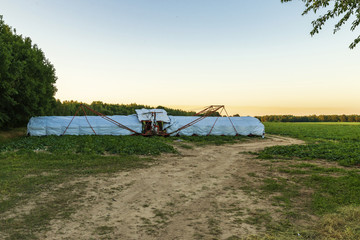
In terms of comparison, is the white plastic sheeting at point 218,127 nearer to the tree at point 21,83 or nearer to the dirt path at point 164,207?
the tree at point 21,83

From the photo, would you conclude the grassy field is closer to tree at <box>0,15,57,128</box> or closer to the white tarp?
the white tarp

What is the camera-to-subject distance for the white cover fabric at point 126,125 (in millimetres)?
29172

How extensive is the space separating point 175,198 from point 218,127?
83.1 ft

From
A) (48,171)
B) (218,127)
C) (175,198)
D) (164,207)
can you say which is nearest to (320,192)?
(175,198)

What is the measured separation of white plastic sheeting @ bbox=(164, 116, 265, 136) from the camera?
3314cm

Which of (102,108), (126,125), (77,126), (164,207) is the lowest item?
(164,207)

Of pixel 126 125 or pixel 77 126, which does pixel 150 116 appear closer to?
pixel 126 125

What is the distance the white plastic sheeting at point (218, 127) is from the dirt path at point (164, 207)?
19076 millimetres

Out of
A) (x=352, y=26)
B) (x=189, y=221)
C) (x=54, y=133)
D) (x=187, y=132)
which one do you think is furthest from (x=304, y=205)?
(x=54, y=133)

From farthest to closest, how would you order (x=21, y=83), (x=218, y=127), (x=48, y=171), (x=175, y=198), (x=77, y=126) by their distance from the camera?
(x=218, y=127) → (x=77, y=126) → (x=21, y=83) → (x=48, y=171) → (x=175, y=198)

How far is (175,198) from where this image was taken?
921 centimetres

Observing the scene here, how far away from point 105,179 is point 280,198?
7.54 meters

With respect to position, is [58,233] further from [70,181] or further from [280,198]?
[280,198]

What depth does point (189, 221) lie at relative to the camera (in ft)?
23.6
